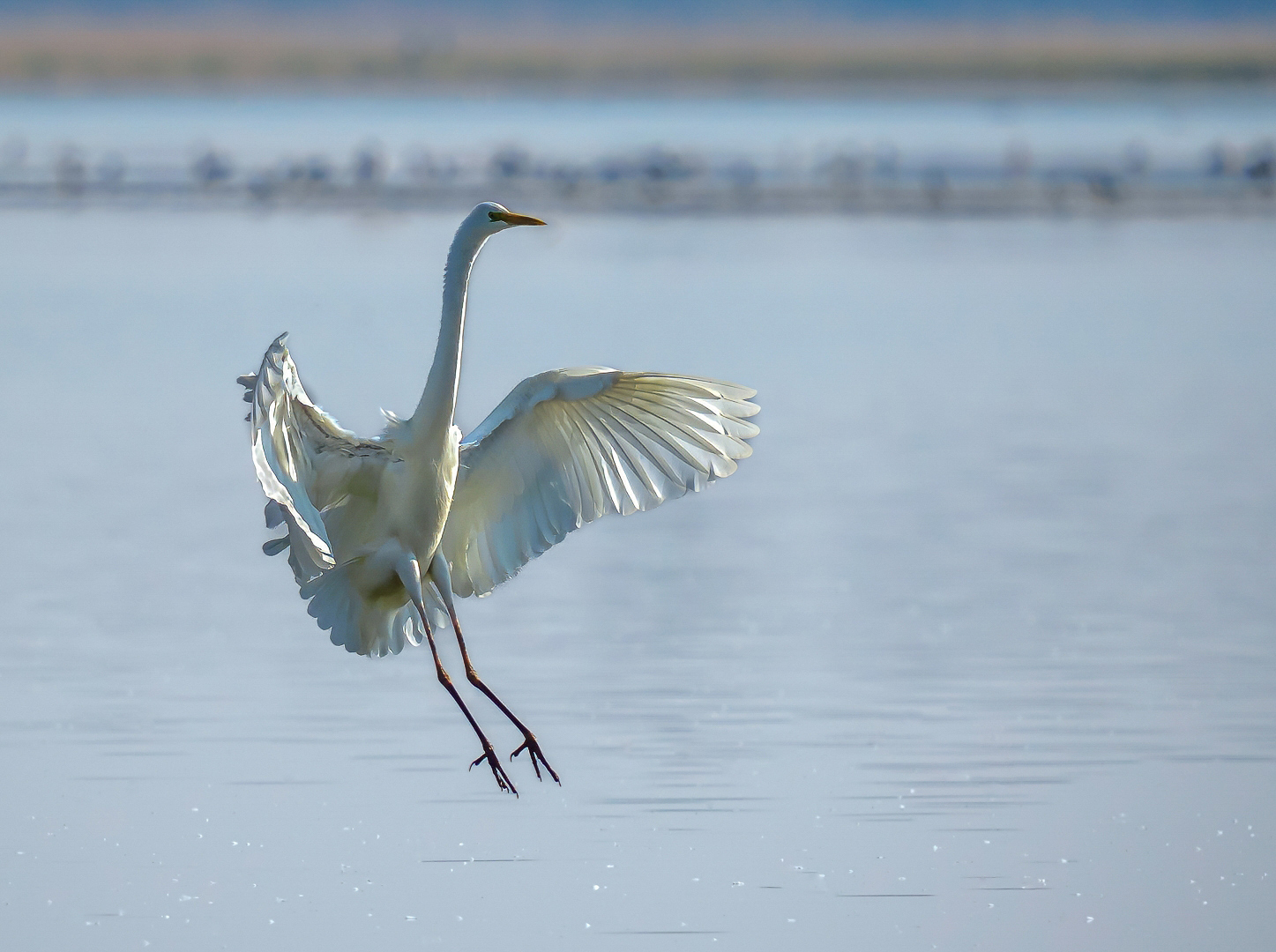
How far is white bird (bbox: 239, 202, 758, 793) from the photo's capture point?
278 inches

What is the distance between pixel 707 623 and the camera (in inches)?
364

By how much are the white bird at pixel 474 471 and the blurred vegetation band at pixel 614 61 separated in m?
90.0

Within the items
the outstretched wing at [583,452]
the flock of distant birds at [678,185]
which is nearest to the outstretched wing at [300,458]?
the outstretched wing at [583,452]

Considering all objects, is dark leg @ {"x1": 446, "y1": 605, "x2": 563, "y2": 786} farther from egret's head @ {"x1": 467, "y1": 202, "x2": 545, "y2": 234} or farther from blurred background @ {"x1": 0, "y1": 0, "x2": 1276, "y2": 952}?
egret's head @ {"x1": 467, "y1": 202, "x2": 545, "y2": 234}

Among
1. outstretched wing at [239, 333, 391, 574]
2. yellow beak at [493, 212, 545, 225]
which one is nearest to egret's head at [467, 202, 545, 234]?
yellow beak at [493, 212, 545, 225]

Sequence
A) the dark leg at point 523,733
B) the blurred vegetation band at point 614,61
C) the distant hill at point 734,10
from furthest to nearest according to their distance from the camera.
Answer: the distant hill at point 734,10 → the blurred vegetation band at point 614,61 → the dark leg at point 523,733

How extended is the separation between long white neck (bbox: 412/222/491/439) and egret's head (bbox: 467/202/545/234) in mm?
25

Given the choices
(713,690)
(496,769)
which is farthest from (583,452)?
(713,690)

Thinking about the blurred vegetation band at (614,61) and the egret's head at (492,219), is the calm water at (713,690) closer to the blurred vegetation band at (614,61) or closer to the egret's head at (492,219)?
the egret's head at (492,219)

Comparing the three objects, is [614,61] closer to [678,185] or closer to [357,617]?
[678,185]

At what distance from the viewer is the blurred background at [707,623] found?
6.10 meters

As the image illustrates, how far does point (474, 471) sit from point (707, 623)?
209 centimetres

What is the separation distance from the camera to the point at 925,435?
14438 mm

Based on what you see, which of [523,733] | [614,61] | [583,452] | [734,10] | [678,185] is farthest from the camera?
[734,10]
